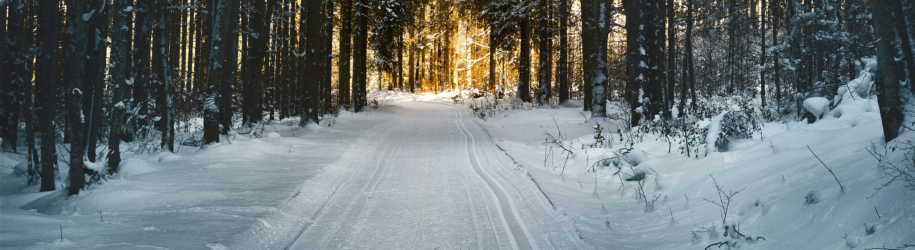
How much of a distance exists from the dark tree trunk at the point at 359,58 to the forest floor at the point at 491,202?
12.8 metres

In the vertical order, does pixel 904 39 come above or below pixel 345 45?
below

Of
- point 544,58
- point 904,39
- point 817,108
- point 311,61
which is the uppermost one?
point 544,58

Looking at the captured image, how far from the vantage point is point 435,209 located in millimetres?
5215

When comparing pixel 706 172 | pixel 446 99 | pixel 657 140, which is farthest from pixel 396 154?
pixel 446 99

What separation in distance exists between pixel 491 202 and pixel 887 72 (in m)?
4.03

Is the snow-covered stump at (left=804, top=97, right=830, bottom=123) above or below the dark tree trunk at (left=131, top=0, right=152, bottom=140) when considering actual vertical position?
below

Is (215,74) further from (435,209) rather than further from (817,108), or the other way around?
(817,108)

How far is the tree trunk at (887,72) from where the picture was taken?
4.13 meters

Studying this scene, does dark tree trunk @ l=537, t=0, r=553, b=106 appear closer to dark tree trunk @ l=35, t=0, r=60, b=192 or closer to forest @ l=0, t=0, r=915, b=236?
forest @ l=0, t=0, r=915, b=236

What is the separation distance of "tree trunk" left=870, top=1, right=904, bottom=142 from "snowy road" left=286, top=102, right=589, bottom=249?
2930 mm

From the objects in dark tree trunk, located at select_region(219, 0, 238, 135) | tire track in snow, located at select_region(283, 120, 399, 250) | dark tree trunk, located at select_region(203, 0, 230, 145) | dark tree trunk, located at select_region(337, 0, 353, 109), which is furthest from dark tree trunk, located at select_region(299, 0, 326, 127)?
tire track in snow, located at select_region(283, 120, 399, 250)

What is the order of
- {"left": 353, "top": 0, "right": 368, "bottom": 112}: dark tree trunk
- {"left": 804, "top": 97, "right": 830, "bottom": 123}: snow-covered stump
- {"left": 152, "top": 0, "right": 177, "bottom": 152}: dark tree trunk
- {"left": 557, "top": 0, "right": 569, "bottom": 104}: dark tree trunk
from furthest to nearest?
{"left": 353, "top": 0, "right": 368, "bottom": 112}: dark tree trunk < {"left": 557, "top": 0, "right": 569, "bottom": 104}: dark tree trunk < {"left": 152, "top": 0, "right": 177, "bottom": 152}: dark tree trunk < {"left": 804, "top": 97, "right": 830, "bottom": 123}: snow-covered stump

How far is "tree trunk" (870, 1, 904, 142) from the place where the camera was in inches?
163

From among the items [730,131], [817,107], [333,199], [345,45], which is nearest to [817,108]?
[817,107]
